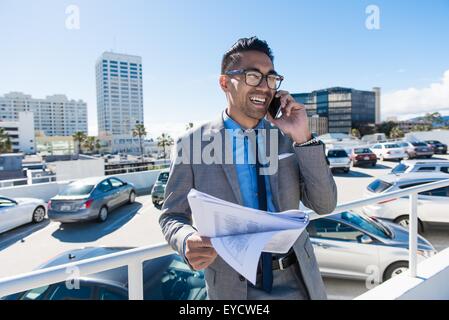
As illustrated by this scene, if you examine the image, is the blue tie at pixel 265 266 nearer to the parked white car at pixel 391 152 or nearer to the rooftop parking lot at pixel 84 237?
the rooftop parking lot at pixel 84 237

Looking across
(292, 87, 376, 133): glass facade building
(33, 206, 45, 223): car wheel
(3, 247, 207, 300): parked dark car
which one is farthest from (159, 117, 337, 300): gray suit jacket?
(292, 87, 376, 133): glass facade building

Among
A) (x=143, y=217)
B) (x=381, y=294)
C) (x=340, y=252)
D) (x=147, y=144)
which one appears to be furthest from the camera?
(x=147, y=144)

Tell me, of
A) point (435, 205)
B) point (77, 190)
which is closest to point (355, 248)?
point (435, 205)

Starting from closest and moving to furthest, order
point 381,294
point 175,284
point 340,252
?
point 381,294
point 175,284
point 340,252

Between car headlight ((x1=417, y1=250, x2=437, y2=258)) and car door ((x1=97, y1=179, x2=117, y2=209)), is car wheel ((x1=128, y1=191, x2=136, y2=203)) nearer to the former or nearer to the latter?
car door ((x1=97, y1=179, x2=117, y2=209))

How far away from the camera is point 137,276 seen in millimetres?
1435

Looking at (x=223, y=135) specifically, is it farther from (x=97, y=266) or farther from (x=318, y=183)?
(x=97, y=266)

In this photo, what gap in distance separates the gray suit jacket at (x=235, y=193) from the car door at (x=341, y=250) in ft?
11.0

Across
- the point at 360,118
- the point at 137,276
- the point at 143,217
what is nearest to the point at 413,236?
the point at 137,276

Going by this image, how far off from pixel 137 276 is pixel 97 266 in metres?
0.24

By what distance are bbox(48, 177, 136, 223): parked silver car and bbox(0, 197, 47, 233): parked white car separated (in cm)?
88

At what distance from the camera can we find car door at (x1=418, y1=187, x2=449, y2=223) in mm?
6523

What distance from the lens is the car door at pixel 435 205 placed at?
6.52 m

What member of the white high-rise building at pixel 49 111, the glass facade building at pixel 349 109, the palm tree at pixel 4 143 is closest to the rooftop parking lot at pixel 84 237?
the palm tree at pixel 4 143
